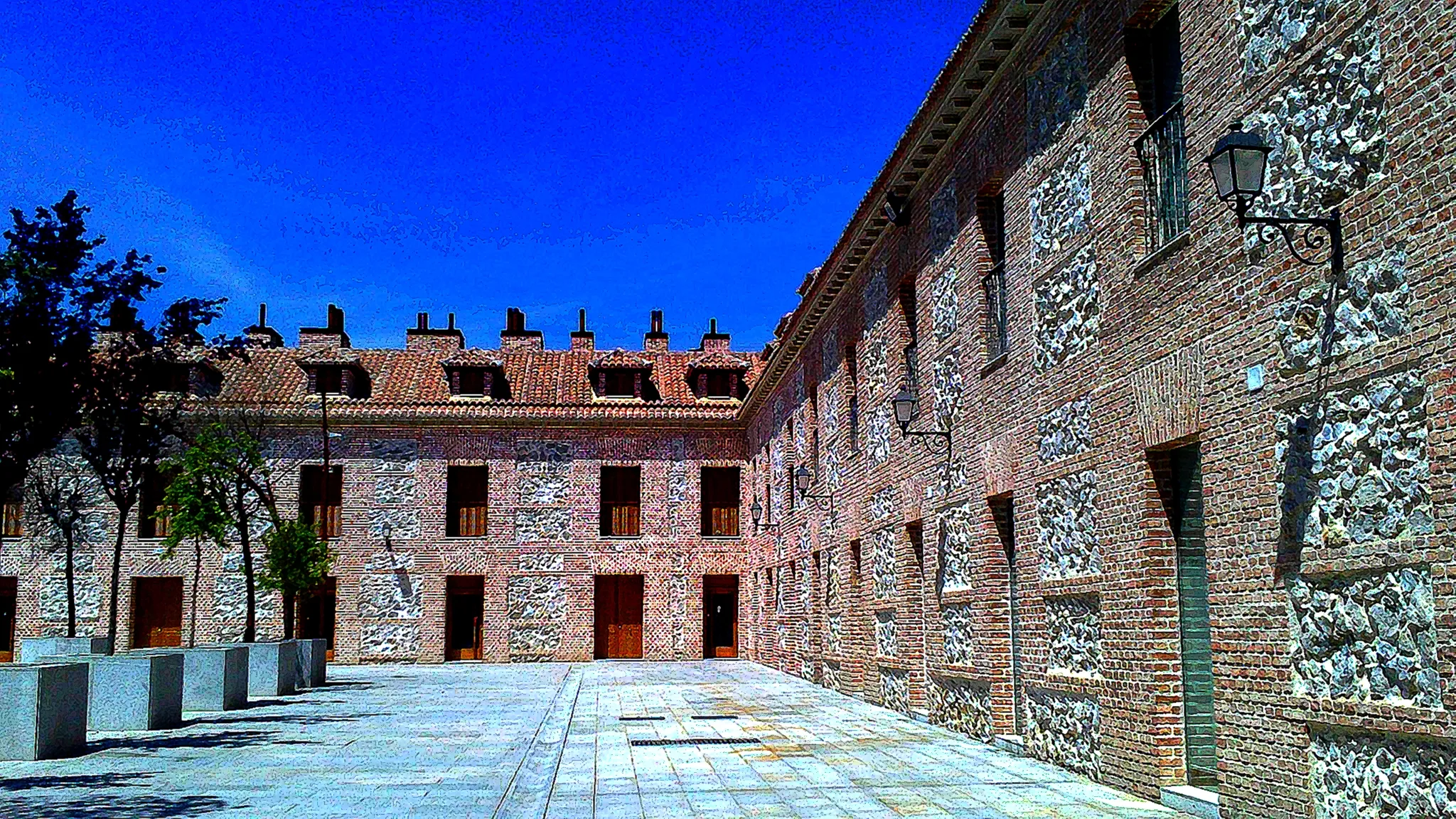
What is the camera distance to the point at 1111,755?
29.1 ft

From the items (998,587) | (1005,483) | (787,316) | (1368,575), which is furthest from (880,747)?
(787,316)

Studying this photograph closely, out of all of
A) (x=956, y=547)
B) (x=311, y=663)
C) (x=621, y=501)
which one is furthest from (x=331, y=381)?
(x=956, y=547)

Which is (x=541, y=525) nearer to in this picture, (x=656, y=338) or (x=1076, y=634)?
(x=656, y=338)

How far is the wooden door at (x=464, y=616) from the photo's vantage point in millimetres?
32031

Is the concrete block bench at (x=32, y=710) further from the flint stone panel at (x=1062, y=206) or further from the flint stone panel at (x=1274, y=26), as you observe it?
the flint stone panel at (x=1274, y=26)

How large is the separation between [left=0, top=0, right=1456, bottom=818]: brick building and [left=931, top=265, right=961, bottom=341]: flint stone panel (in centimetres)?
6

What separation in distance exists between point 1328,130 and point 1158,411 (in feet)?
7.08

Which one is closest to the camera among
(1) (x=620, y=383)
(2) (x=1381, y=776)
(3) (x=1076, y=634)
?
(2) (x=1381, y=776)

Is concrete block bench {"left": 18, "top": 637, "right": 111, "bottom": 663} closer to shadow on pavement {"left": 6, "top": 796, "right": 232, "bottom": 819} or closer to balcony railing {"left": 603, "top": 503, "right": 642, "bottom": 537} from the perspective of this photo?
balcony railing {"left": 603, "top": 503, "right": 642, "bottom": 537}

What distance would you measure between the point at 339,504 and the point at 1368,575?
2886 centimetres

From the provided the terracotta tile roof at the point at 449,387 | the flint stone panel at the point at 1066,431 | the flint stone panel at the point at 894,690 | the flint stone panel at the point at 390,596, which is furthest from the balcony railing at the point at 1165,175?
the flint stone panel at the point at 390,596

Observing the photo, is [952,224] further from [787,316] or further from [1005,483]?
[787,316]

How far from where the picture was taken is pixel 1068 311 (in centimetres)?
970

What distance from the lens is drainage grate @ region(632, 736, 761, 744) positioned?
479 inches
